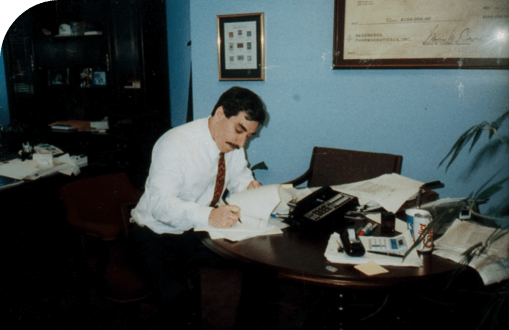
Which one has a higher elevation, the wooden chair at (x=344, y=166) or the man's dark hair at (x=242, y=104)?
the man's dark hair at (x=242, y=104)

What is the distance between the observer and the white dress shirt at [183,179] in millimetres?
1496

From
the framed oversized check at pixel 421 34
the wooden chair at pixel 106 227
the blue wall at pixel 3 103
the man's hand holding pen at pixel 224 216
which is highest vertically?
the framed oversized check at pixel 421 34

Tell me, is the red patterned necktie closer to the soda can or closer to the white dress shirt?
the white dress shirt

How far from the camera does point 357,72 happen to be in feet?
7.57

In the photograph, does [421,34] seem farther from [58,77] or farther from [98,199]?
[58,77]

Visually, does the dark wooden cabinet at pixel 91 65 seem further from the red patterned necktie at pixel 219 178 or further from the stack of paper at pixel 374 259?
the stack of paper at pixel 374 259

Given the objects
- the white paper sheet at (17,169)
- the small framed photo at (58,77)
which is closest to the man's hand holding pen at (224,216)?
the white paper sheet at (17,169)

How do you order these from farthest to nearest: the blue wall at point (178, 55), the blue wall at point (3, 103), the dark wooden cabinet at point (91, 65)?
1. the blue wall at point (3, 103)
2. the blue wall at point (178, 55)
3. the dark wooden cabinet at point (91, 65)

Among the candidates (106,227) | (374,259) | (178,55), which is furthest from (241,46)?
(374,259)

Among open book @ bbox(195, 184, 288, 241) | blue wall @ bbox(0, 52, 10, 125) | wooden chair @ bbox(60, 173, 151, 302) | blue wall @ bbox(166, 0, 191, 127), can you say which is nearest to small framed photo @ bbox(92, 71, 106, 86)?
blue wall @ bbox(166, 0, 191, 127)

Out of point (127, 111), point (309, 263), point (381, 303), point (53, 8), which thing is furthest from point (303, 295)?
point (53, 8)

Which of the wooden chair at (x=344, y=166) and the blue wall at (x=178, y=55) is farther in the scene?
the blue wall at (x=178, y=55)

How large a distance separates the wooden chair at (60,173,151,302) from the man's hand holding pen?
0.45 meters

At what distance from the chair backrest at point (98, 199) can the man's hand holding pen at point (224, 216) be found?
50 centimetres
